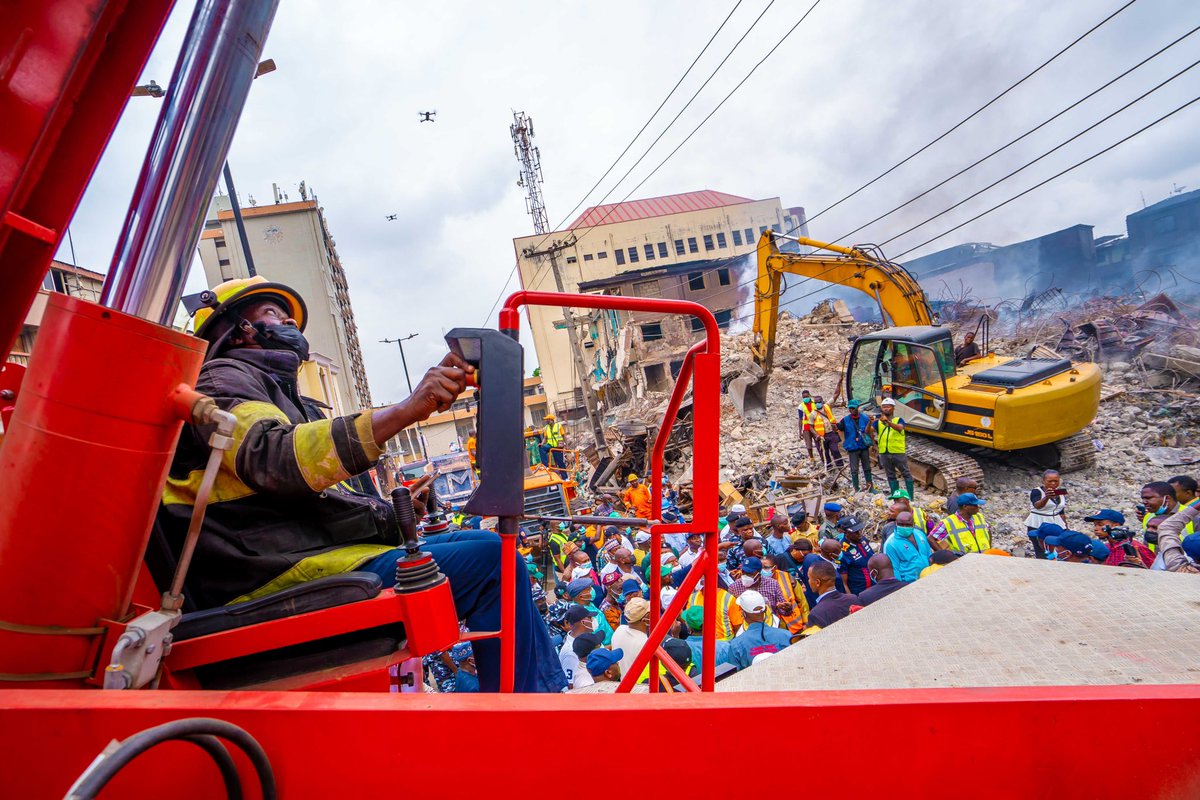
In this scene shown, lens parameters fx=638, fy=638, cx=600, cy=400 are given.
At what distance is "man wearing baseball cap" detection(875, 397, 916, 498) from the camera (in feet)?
40.2

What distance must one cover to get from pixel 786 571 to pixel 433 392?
21.6ft

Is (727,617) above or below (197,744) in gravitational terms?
below

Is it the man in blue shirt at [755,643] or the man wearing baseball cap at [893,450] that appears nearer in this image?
the man in blue shirt at [755,643]

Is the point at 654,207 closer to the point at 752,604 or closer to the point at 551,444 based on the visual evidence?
the point at 551,444

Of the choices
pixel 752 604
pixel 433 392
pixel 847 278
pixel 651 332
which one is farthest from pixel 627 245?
pixel 433 392

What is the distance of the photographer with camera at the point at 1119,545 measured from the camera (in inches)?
245

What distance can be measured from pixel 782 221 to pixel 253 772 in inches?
2442

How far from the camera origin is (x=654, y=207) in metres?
57.2

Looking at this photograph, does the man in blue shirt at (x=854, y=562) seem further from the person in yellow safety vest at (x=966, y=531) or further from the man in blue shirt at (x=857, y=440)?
the man in blue shirt at (x=857, y=440)

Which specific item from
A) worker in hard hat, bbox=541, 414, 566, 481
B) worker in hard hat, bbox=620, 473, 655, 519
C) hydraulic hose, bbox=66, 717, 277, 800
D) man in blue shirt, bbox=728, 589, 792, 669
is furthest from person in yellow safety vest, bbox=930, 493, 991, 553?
worker in hard hat, bbox=541, 414, 566, 481

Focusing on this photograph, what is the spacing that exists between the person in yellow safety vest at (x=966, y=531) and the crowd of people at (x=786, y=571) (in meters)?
0.01

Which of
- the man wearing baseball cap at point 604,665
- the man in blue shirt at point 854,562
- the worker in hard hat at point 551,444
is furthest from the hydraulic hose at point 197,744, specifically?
the worker in hard hat at point 551,444

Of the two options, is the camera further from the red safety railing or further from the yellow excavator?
the red safety railing

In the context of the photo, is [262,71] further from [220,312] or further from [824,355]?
[824,355]
